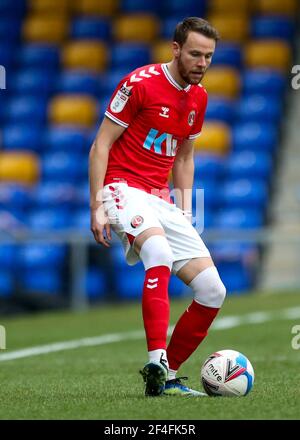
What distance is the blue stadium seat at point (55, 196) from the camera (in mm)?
16878

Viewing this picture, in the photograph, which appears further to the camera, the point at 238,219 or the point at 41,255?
the point at 238,219

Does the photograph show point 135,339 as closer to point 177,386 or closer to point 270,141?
point 177,386

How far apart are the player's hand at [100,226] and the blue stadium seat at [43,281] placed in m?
8.32

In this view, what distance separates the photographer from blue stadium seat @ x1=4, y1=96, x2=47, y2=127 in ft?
63.3

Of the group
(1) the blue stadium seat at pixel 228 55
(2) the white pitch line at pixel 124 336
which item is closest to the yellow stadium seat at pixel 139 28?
(1) the blue stadium seat at pixel 228 55

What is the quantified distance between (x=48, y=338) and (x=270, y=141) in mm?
6985

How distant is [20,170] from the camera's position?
17.8 meters

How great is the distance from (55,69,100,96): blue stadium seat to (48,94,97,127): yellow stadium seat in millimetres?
253

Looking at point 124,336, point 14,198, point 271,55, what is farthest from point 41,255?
point 271,55

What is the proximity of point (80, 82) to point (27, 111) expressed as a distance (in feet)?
3.24

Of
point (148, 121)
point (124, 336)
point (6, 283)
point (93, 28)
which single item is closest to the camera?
point (148, 121)

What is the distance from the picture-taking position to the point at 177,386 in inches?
251

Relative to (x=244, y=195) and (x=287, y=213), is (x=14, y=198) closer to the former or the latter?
(x=244, y=195)

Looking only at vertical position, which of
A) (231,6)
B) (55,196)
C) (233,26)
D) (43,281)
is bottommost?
(43,281)
